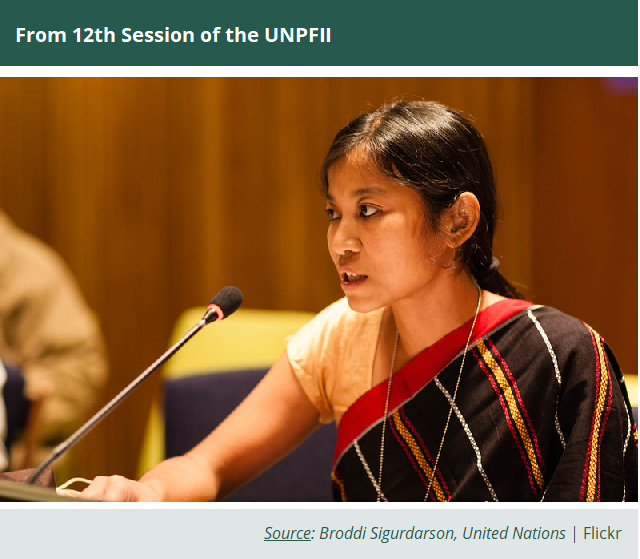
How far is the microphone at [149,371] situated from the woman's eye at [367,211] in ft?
0.75

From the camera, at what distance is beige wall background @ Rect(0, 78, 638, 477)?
2.66 metres

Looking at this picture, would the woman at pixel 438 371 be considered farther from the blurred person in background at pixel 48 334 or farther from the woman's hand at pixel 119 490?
the blurred person in background at pixel 48 334

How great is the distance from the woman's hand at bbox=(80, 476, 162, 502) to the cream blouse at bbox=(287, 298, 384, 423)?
325 mm

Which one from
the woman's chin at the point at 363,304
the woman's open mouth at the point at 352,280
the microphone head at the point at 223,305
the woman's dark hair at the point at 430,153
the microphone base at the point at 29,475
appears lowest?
the microphone base at the point at 29,475

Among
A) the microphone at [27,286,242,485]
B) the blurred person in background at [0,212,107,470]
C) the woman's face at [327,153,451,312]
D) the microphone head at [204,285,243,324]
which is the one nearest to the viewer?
the microphone at [27,286,242,485]

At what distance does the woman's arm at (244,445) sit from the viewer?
48.6 inches

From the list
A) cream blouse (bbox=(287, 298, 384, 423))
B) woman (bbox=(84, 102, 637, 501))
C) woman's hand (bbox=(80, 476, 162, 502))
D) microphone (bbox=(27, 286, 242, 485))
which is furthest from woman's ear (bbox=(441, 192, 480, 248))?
woman's hand (bbox=(80, 476, 162, 502))

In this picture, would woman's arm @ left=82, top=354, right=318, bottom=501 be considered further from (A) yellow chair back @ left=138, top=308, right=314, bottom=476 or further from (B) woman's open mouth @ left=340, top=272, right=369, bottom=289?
(A) yellow chair back @ left=138, top=308, right=314, bottom=476

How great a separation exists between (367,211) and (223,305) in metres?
0.26

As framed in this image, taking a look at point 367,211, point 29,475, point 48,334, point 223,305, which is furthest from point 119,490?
point 48,334

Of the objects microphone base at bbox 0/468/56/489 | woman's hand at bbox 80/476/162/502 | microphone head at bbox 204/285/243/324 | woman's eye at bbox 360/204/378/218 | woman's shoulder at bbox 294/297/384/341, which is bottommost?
woman's hand at bbox 80/476/162/502
